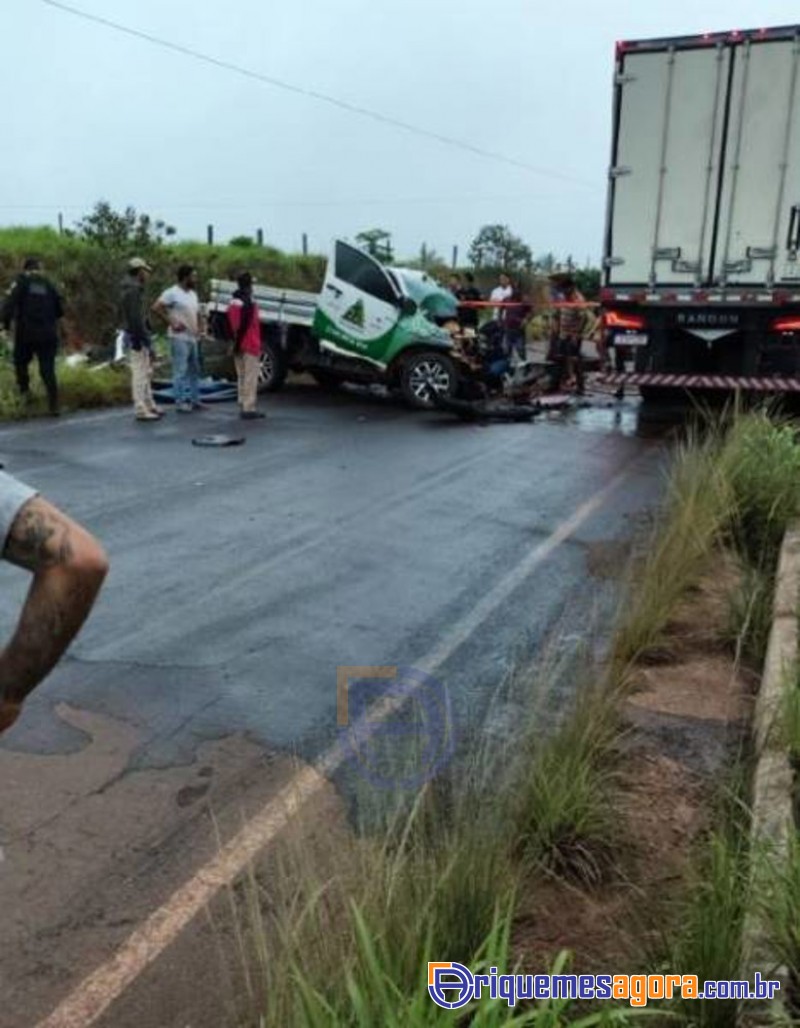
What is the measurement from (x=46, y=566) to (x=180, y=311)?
12040mm

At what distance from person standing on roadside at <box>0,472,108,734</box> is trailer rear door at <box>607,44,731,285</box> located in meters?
11.6

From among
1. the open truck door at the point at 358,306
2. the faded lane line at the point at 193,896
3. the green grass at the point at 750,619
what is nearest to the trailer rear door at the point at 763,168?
the open truck door at the point at 358,306

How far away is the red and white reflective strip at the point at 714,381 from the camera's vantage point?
40.4 feet

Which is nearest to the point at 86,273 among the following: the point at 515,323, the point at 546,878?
the point at 515,323

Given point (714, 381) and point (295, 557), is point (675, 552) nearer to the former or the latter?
point (295, 557)

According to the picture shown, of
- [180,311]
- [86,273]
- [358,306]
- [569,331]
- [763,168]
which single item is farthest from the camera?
[86,273]

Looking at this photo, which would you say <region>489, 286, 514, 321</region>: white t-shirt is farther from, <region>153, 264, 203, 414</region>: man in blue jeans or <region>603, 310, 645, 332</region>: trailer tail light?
<region>153, 264, 203, 414</region>: man in blue jeans

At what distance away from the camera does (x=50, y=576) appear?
1774mm

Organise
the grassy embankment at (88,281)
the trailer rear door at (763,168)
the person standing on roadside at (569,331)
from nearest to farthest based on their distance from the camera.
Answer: the trailer rear door at (763,168) → the grassy embankment at (88,281) → the person standing on roadside at (569,331)

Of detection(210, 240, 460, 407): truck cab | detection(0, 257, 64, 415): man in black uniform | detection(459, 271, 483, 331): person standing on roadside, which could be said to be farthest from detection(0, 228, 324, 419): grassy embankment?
detection(459, 271, 483, 331): person standing on roadside

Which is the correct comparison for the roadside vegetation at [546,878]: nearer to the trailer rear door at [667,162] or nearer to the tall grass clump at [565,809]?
the tall grass clump at [565,809]

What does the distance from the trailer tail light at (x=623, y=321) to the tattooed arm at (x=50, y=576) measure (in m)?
11.8
